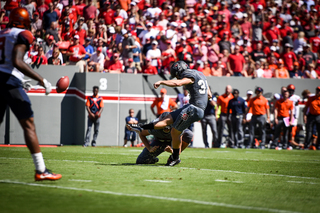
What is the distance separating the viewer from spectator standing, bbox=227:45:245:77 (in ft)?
60.7

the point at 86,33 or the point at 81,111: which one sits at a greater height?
the point at 86,33

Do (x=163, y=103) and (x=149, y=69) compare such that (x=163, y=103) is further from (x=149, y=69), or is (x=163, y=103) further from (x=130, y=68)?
(x=130, y=68)

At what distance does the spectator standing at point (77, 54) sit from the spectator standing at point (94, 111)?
1.30 m

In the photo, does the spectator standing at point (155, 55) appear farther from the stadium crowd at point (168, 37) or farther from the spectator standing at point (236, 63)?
the spectator standing at point (236, 63)

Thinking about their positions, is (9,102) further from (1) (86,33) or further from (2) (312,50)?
(2) (312,50)

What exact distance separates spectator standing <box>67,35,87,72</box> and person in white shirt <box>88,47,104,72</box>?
0.33 metres

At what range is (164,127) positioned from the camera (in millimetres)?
8141

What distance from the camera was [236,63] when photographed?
18641 mm

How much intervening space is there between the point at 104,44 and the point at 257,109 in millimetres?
6479

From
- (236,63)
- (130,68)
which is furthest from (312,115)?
(130,68)

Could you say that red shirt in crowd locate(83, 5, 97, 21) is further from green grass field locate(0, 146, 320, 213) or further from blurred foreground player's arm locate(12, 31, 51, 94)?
blurred foreground player's arm locate(12, 31, 51, 94)

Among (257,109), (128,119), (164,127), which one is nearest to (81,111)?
(128,119)

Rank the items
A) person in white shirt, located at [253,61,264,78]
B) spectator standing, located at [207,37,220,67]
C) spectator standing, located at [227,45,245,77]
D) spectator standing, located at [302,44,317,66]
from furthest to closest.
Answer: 1. spectator standing, located at [302,44,317,66]
2. person in white shirt, located at [253,61,264,78]
3. spectator standing, located at [207,37,220,67]
4. spectator standing, located at [227,45,245,77]

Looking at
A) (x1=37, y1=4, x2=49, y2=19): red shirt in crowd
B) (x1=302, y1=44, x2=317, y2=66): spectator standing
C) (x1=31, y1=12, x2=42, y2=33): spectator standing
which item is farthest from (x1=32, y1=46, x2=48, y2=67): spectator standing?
(x1=302, y1=44, x2=317, y2=66): spectator standing
